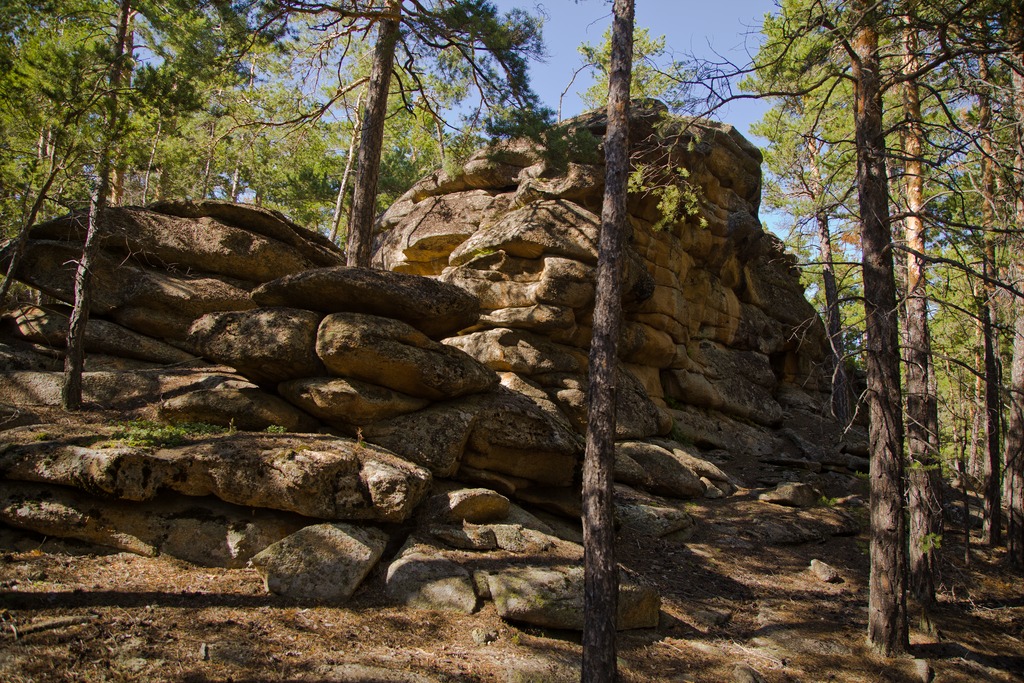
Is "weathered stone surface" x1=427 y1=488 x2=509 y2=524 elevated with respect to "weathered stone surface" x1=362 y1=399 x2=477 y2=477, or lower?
lower

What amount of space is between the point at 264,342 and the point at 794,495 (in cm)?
1144

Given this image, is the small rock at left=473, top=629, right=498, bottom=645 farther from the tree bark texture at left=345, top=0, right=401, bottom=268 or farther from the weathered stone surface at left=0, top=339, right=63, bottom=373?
the weathered stone surface at left=0, top=339, right=63, bottom=373

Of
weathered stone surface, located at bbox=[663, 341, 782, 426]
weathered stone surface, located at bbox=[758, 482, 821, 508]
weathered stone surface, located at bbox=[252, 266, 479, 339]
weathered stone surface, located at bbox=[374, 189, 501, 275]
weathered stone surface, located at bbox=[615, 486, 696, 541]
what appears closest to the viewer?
weathered stone surface, located at bbox=[252, 266, 479, 339]

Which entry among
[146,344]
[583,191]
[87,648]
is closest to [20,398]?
[146,344]

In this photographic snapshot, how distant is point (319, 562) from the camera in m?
6.95

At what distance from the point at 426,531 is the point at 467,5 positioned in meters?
9.77

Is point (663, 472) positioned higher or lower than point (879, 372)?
lower

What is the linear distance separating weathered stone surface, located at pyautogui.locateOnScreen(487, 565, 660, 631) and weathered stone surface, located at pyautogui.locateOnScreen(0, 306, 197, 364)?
843cm

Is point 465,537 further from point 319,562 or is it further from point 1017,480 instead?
point 1017,480

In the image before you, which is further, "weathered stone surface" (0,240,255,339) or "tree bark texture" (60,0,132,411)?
"weathered stone surface" (0,240,255,339)

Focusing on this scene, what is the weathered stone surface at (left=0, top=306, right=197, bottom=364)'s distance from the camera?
11.4m

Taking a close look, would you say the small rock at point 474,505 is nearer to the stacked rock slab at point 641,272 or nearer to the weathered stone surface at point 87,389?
the stacked rock slab at point 641,272

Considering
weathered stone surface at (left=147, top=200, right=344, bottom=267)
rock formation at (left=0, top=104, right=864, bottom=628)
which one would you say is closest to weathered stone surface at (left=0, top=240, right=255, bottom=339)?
rock formation at (left=0, top=104, right=864, bottom=628)

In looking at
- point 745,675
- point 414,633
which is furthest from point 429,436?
point 745,675
